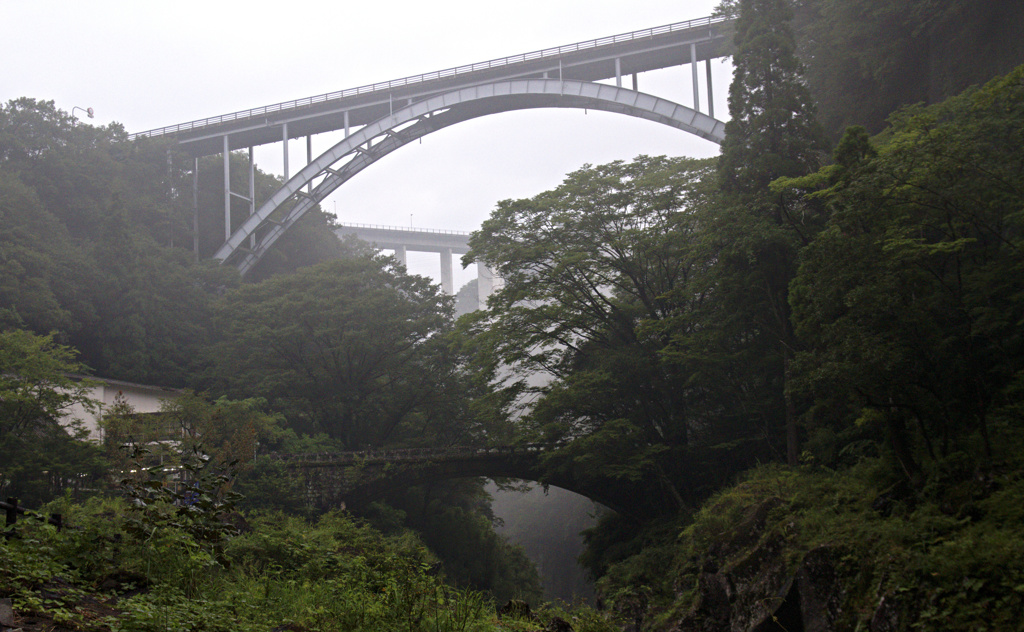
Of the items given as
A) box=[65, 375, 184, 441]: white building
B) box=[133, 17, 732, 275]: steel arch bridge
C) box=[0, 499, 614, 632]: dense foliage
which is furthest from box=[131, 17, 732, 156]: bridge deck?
box=[0, 499, 614, 632]: dense foliage

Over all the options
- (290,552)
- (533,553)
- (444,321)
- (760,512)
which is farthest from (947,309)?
(533,553)

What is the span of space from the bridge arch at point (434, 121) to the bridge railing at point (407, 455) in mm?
14201

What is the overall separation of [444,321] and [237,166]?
76.5 ft

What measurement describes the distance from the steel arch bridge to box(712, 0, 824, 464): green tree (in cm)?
1034

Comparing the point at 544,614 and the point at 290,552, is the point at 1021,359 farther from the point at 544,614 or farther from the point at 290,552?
the point at 290,552

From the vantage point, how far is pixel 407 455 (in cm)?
2681

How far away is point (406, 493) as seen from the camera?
104 ft

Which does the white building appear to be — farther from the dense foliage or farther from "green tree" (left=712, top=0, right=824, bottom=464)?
the dense foliage

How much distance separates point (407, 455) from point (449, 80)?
18.3 meters

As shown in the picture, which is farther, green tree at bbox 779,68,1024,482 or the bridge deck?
the bridge deck

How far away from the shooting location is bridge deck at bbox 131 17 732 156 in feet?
101

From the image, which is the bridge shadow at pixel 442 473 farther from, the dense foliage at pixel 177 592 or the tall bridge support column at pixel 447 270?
the tall bridge support column at pixel 447 270

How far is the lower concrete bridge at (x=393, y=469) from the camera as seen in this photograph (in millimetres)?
25688

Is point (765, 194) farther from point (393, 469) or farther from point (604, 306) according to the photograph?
point (393, 469)
